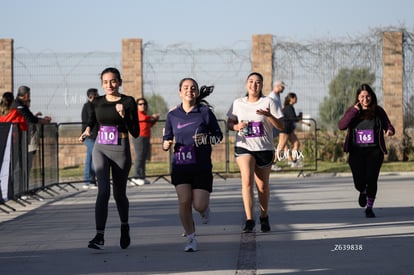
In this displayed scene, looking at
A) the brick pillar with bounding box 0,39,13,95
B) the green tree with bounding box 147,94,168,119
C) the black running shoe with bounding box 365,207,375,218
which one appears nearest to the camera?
the black running shoe with bounding box 365,207,375,218

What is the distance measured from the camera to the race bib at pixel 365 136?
1381cm

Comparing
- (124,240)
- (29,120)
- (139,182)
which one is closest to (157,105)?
(139,182)

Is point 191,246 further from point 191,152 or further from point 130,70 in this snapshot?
point 130,70

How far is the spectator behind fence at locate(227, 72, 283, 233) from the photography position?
11906 millimetres

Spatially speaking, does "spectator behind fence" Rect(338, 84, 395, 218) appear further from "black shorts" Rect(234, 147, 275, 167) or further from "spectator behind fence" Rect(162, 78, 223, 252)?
A: "spectator behind fence" Rect(162, 78, 223, 252)

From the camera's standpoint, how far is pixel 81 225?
43.9 ft

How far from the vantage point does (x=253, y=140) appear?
12016 mm

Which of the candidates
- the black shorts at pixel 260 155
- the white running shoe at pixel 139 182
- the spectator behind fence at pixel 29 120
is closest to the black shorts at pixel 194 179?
the black shorts at pixel 260 155

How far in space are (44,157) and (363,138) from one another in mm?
7054

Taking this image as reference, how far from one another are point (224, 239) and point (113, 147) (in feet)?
5.53

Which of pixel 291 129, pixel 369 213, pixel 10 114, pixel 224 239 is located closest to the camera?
pixel 224 239

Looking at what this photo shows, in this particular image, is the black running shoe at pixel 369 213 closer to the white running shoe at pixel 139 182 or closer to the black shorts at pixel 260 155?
the black shorts at pixel 260 155

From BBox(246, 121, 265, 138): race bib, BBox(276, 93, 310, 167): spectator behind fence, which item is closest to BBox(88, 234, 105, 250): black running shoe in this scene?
BBox(246, 121, 265, 138): race bib

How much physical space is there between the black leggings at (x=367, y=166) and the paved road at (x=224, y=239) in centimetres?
42
